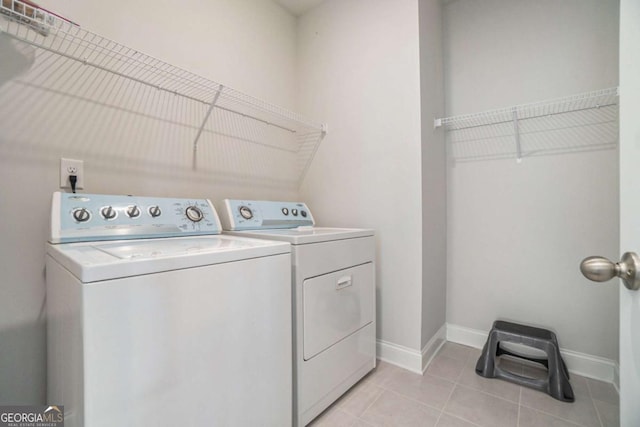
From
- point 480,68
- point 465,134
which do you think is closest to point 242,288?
point 465,134

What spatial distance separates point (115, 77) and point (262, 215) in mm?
956

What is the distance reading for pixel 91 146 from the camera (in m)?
1.22

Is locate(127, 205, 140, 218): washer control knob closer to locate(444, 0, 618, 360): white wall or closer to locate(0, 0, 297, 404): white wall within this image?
locate(0, 0, 297, 404): white wall

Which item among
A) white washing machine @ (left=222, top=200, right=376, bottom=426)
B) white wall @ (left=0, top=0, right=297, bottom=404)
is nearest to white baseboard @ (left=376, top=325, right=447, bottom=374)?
white washing machine @ (left=222, top=200, right=376, bottom=426)

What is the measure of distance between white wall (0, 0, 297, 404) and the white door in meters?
1.67

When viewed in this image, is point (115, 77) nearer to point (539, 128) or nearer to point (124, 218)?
point (124, 218)

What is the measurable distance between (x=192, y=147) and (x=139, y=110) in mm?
297

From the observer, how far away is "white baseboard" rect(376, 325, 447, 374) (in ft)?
5.36

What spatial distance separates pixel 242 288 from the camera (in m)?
0.89

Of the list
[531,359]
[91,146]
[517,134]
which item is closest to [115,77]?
[91,146]
